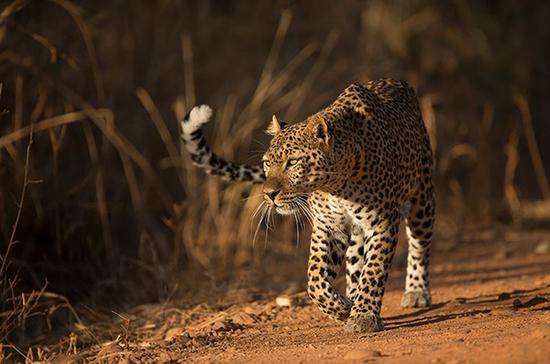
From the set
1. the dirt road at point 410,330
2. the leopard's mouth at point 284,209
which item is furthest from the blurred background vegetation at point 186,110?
the leopard's mouth at point 284,209

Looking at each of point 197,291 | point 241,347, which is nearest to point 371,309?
point 241,347

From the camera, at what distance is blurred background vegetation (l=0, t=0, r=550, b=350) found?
8781 millimetres

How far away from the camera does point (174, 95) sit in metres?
12.1

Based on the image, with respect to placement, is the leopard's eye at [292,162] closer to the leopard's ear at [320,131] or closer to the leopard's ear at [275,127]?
the leopard's ear at [320,131]

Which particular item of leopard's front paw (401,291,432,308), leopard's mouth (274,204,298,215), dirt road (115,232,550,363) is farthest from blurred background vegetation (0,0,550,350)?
leopard's mouth (274,204,298,215)

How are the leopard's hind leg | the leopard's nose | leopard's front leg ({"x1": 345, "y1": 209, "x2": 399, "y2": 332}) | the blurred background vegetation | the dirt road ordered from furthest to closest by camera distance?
the blurred background vegetation, the leopard's hind leg, leopard's front leg ({"x1": 345, "y1": 209, "x2": 399, "y2": 332}), the leopard's nose, the dirt road

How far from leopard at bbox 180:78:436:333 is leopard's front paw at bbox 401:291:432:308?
2.44ft

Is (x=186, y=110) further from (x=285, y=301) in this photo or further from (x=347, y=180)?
(x=347, y=180)

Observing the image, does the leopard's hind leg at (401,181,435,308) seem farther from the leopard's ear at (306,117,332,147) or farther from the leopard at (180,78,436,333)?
the leopard's ear at (306,117,332,147)

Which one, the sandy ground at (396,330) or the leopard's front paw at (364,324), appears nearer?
the sandy ground at (396,330)

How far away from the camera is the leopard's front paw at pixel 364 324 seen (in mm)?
6250

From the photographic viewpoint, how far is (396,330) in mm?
6336

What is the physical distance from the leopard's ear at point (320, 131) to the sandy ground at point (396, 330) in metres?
1.24

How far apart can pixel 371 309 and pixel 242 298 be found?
2.06m
